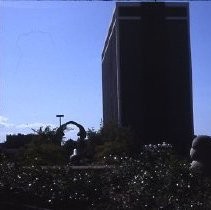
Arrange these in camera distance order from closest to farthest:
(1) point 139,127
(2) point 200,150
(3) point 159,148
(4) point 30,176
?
1. (4) point 30,176
2. (2) point 200,150
3. (3) point 159,148
4. (1) point 139,127

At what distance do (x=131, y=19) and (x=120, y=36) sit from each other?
3.69 meters

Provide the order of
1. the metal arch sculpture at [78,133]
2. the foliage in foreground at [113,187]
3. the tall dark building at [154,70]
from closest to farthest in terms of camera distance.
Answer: the foliage in foreground at [113,187] < the metal arch sculpture at [78,133] < the tall dark building at [154,70]

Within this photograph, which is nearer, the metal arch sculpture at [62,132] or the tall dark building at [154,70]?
the metal arch sculpture at [62,132]

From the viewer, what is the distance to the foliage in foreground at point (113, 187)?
11438 millimetres

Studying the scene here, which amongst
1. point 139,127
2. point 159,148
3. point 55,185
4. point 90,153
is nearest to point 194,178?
point 55,185

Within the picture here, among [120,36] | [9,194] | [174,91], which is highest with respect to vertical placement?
[120,36]

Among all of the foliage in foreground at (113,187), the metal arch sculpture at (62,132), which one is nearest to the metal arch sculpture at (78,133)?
the metal arch sculpture at (62,132)

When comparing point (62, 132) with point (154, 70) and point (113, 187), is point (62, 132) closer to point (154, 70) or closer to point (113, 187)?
point (113, 187)

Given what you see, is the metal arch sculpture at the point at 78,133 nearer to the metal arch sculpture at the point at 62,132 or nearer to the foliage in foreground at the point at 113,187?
the metal arch sculpture at the point at 62,132

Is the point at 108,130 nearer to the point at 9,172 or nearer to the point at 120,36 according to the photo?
the point at 9,172

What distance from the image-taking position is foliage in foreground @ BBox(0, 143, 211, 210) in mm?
11438

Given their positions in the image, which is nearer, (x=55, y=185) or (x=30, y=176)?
(x=55, y=185)

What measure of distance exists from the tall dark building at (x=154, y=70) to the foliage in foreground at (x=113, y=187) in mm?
80268

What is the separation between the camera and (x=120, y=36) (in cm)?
10238
